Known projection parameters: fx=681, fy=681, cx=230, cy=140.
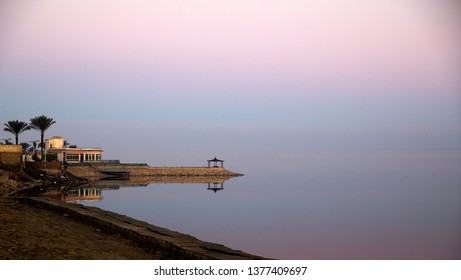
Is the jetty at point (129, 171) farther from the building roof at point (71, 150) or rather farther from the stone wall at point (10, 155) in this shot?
the stone wall at point (10, 155)

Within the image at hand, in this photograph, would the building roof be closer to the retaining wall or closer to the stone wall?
the retaining wall

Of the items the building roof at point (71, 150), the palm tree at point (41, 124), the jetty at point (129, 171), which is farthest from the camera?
the building roof at point (71, 150)

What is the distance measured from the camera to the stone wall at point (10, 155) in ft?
214

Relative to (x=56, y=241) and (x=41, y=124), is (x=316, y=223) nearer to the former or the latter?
(x=56, y=241)

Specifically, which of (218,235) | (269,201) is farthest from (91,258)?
(269,201)

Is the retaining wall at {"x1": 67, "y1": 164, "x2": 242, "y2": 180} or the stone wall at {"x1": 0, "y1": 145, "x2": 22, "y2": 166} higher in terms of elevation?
the stone wall at {"x1": 0, "y1": 145, "x2": 22, "y2": 166}

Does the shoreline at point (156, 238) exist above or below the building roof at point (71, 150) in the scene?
below

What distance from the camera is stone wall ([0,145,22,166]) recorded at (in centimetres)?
6519

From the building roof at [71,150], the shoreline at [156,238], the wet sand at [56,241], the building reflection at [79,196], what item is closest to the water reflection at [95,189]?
the building reflection at [79,196]

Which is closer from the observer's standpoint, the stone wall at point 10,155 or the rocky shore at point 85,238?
the rocky shore at point 85,238

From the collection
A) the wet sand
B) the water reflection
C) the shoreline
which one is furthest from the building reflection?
the wet sand

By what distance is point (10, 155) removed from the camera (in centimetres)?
6575
